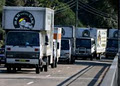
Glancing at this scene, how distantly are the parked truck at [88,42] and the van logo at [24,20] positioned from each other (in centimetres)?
2365

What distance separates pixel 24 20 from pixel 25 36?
41.1 inches

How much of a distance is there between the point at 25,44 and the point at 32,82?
217 inches

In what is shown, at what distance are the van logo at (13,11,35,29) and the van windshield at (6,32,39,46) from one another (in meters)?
0.57

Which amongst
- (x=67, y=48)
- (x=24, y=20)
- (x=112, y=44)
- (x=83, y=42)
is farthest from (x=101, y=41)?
(x=24, y=20)

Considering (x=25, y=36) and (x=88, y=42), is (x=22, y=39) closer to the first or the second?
(x=25, y=36)

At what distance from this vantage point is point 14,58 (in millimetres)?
27422

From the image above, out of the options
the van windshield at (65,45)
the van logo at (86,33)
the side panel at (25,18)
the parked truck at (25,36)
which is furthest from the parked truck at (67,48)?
the side panel at (25,18)

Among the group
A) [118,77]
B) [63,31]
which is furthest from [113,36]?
[118,77]

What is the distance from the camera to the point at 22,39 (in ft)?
89.9

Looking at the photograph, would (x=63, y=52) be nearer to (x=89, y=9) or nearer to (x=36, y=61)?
(x=36, y=61)

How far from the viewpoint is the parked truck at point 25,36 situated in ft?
89.7

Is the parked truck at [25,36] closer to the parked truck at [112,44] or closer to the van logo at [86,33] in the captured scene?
the van logo at [86,33]

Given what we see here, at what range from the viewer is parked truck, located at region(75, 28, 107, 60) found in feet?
169

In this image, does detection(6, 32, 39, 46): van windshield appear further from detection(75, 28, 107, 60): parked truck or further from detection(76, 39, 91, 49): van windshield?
detection(76, 39, 91, 49): van windshield
